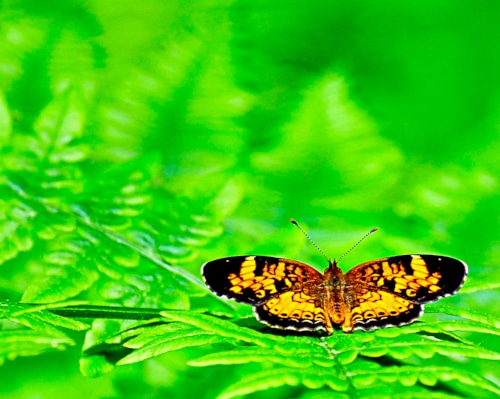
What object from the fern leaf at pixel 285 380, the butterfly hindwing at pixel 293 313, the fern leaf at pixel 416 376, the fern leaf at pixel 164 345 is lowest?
the fern leaf at pixel 285 380

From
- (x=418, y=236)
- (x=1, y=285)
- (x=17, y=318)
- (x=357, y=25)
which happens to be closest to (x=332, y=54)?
(x=357, y=25)

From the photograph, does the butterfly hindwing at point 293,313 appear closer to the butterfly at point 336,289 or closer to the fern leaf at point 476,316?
the butterfly at point 336,289

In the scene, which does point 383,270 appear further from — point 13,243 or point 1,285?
point 1,285

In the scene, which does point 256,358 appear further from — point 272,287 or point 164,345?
point 272,287

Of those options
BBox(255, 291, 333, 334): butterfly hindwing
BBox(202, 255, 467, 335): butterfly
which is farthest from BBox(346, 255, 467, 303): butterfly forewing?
BBox(255, 291, 333, 334): butterfly hindwing

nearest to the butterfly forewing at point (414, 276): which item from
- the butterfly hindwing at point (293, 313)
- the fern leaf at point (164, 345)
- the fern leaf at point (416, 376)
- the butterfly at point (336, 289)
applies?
the butterfly at point (336, 289)

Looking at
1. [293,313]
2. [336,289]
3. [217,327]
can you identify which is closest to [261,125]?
[336,289]

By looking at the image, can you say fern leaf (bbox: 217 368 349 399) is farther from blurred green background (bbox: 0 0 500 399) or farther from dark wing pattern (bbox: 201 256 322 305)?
blurred green background (bbox: 0 0 500 399)
